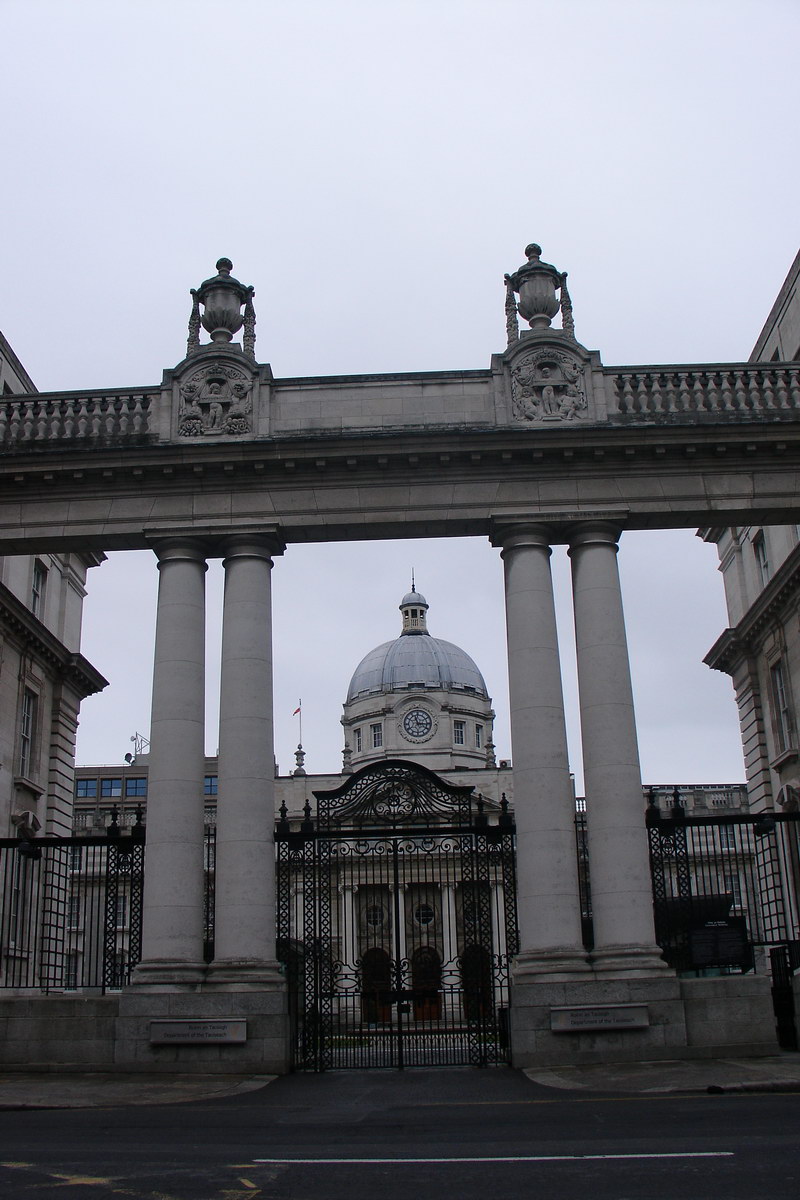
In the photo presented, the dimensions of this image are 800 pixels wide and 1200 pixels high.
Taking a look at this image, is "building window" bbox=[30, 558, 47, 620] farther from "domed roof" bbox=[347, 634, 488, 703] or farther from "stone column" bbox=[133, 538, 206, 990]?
"domed roof" bbox=[347, 634, 488, 703]

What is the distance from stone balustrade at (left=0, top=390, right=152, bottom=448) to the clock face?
79.7m

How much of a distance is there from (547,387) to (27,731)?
816 inches

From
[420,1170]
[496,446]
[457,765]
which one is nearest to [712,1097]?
[420,1170]

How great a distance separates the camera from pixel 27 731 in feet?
116

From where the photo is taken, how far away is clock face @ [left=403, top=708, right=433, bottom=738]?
10206cm

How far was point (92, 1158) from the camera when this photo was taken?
1038 cm

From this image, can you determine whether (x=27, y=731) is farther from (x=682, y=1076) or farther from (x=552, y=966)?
(x=682, y=1076)

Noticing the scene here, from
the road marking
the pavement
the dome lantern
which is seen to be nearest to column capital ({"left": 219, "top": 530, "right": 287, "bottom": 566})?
the pavement

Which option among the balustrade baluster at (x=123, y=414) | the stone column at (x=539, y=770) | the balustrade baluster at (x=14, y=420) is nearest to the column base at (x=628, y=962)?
the stone column at (x=539, y=770)

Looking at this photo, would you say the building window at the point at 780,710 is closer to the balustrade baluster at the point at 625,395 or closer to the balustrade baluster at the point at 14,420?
the balustrade baluster at the point at 625,395

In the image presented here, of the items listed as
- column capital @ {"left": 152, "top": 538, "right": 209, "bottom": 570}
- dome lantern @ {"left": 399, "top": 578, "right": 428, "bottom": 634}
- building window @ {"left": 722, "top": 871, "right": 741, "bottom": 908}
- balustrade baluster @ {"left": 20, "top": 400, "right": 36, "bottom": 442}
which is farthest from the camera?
dome lantern @ {"left": 399, "top": 578, "right": 428, "bottom": 634}

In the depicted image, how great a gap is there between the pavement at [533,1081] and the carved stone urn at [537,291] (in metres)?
14.6

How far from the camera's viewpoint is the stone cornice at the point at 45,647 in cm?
3262

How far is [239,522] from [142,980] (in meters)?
8.74
